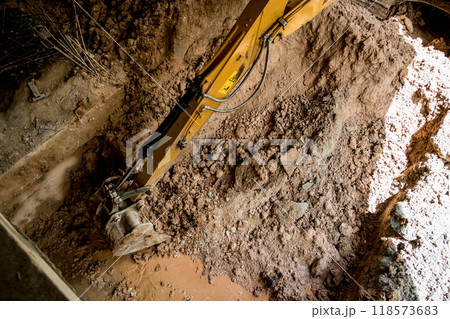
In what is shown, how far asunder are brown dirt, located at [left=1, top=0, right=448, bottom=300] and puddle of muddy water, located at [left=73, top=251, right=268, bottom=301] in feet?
0.10

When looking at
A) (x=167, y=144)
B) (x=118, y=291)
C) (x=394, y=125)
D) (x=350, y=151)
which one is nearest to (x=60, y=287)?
(x=167, y=144)

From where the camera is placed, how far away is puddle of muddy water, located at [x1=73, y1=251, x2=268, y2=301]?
3.29 metres

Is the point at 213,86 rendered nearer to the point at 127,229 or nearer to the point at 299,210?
the point at 127,229

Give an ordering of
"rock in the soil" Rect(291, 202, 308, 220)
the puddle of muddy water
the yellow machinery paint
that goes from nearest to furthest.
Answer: the yellow machinery paint < the puddle of muddy water < "rock in the soil" Rect(291, 202, 308, 220)

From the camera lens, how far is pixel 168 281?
11.1ft

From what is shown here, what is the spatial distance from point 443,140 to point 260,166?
84.0 inches

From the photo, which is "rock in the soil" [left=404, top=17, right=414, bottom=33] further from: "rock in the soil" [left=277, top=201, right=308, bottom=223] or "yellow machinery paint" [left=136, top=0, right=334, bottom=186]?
"rock in the soil" [left=277, top=201, right=308, bottom=223]

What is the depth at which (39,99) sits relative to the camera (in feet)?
11.0

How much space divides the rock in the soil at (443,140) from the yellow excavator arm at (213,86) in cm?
208

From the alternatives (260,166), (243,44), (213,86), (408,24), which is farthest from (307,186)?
(408,24)

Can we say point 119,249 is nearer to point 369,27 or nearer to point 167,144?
point 167,144

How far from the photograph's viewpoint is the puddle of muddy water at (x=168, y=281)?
329cm

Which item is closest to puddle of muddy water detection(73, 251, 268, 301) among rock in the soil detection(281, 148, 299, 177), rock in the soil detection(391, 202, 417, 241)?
rock in the soil detection(281, 148, 299, 177)

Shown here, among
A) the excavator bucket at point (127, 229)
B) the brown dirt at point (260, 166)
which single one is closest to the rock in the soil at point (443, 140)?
the brown dirt at point (260, 166)
